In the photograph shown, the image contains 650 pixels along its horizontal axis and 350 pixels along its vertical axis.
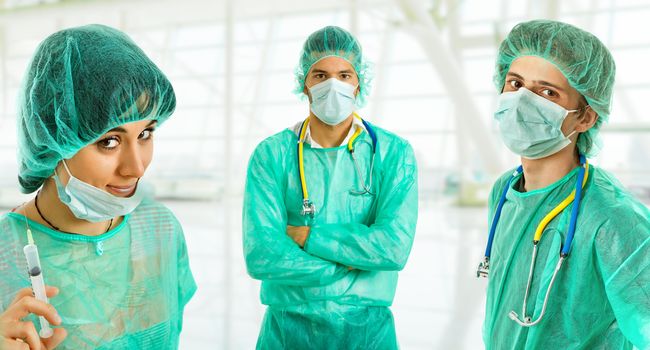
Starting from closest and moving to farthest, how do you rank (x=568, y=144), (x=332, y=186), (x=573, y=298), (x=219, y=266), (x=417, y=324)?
1. (x=573, y=298)
2. (x=568, y=144)
3. (x=332, y=186)
4. (x=417, y=324)
5. (x=219, y=266)

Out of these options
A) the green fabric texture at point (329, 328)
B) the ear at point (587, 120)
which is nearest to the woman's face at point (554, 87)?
the ear at point (587, 120)

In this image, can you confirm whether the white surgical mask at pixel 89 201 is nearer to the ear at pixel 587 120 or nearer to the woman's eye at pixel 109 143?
the woman's eye at pixel 109 143

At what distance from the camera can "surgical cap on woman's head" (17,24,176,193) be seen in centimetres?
105

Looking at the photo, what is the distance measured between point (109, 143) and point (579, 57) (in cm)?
110

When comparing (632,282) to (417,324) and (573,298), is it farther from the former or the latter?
(417,324)

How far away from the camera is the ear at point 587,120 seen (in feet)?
4.49

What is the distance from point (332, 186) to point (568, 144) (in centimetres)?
68

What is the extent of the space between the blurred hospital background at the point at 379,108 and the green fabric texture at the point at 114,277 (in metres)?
0.21

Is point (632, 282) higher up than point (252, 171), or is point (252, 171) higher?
point (252, 171)

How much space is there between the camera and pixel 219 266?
15.3 ft

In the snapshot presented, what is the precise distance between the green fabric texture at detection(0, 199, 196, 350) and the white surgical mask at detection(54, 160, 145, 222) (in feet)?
0.27

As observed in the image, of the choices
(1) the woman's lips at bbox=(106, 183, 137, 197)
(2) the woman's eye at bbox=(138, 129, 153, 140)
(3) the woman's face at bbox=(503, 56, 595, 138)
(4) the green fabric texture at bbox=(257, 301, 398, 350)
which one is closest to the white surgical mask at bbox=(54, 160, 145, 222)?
(1) the woman's lips at bbox=(106, 183, 137, 197)

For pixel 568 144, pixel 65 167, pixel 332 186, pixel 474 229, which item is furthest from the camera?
pixel 474 229

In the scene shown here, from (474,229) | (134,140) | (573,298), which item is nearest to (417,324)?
(573,298)
